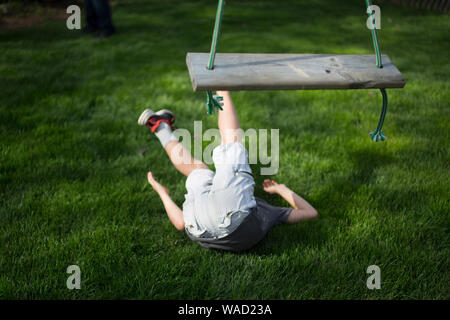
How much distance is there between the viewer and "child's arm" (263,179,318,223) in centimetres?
229

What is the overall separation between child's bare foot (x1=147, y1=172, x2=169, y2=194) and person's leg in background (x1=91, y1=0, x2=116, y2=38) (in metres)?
4.09

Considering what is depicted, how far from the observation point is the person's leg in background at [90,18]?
19.3 feet

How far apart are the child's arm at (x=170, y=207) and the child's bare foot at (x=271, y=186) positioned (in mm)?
670

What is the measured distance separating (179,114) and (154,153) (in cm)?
73

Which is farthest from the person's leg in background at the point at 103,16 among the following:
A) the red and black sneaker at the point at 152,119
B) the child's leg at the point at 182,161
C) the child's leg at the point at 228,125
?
the child's leg at the point at 228,125

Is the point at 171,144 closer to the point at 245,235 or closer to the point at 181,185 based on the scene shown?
the point at 181,185

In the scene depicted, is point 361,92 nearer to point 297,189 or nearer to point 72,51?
point 297,189

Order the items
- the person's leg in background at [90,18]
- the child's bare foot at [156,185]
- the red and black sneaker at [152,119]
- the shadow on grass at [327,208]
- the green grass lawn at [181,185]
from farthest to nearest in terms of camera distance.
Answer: the person's leg in background at [90,18], the red and black sneaker at [152,119], the child's bare foot at [156,185], the shadow on grass at [327,208], the green grass lawn at [181,185]

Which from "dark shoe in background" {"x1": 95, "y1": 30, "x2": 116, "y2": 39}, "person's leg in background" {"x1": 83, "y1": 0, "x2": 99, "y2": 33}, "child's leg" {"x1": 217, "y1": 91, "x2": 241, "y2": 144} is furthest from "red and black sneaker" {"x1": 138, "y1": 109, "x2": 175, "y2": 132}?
"person's leg in background" {"x1": 83, "y1": 0, "x2": 99, "y2": 33}

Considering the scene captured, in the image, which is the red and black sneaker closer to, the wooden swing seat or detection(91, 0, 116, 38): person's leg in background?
the wooden swing seat

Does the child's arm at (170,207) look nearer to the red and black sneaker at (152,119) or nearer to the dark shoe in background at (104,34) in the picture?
the red and black sneaker at (152,119)

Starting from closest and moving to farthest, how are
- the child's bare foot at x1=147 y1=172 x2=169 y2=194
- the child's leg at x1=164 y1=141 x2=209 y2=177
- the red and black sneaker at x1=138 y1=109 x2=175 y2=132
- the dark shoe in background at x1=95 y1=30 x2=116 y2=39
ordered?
the child's bare foot at x1=147 y1=172 x2=169 y2=194 < the child's leg at x1=164 y1=141 x2=209 y2=177 < the red and black sneaker at x1=138 y1=109 x2=175 y2=132 < the dark shoe in background at x1=95 y1=30 x2=116 y2=39

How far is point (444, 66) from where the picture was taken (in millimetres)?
4812

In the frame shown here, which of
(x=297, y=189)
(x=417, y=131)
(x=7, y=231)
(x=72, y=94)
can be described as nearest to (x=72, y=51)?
(x=72, y=94)
